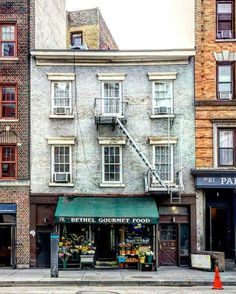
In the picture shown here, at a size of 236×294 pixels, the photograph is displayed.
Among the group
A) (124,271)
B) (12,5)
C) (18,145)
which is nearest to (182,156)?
(124,271)

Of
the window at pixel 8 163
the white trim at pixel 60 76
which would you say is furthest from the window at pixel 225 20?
the window at pixel 8 163

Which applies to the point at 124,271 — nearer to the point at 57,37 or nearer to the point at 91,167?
the point at 91,167

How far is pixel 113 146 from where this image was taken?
1250 inches

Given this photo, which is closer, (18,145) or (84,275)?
(84,275)

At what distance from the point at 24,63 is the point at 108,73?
438cm

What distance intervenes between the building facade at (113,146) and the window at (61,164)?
2.0 inches

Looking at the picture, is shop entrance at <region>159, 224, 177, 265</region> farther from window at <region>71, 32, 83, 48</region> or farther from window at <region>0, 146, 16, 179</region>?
window at <region>71, 32, 83, 48</region>

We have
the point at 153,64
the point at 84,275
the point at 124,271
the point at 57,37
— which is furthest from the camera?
the point at 57,37

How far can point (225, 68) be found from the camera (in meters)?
32.0

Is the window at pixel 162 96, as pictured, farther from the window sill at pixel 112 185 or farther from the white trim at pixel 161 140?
the window sill at pixel 112 185

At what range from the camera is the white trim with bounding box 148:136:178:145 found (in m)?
31.5

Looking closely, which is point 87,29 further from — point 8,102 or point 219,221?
point 219,221

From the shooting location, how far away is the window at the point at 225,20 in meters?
32.2

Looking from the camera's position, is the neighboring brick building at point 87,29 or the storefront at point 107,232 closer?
the storefront at point 107,232
